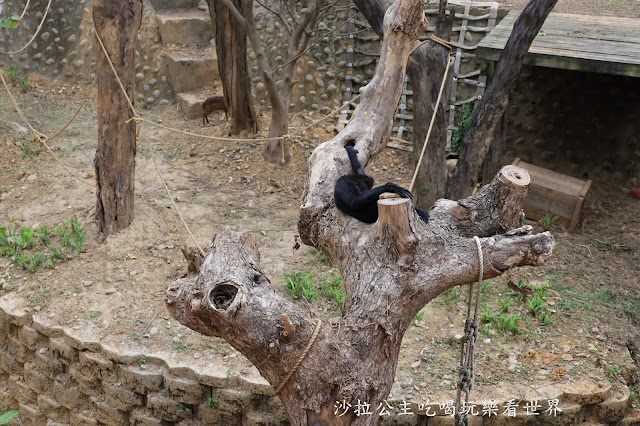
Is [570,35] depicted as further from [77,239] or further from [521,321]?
[77,239]

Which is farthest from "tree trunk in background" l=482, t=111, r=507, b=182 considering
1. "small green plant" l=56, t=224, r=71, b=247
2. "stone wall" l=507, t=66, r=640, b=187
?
"small green plant" l=56, t=224, r=71, b=247

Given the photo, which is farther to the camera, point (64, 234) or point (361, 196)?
point (64, 234)

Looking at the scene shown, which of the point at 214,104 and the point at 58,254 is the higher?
the point at 214,104

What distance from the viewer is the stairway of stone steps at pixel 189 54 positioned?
346 inches

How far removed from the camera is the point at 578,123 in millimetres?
7535

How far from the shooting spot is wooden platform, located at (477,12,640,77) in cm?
565

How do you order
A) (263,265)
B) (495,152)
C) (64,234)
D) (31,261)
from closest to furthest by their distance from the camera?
(31,261), (263,265), (64,234), (495,152)

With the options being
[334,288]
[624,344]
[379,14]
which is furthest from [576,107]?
[334,288]

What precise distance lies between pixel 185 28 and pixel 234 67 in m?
2.01

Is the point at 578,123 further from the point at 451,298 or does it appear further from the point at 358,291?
the point at 358,291

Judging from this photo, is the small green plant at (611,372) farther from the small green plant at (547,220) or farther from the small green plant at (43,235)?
the small green plant at (43,235)

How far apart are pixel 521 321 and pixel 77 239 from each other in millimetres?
3747

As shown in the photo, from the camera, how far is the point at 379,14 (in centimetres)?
580

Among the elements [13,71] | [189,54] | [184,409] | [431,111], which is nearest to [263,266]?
[184,409]
